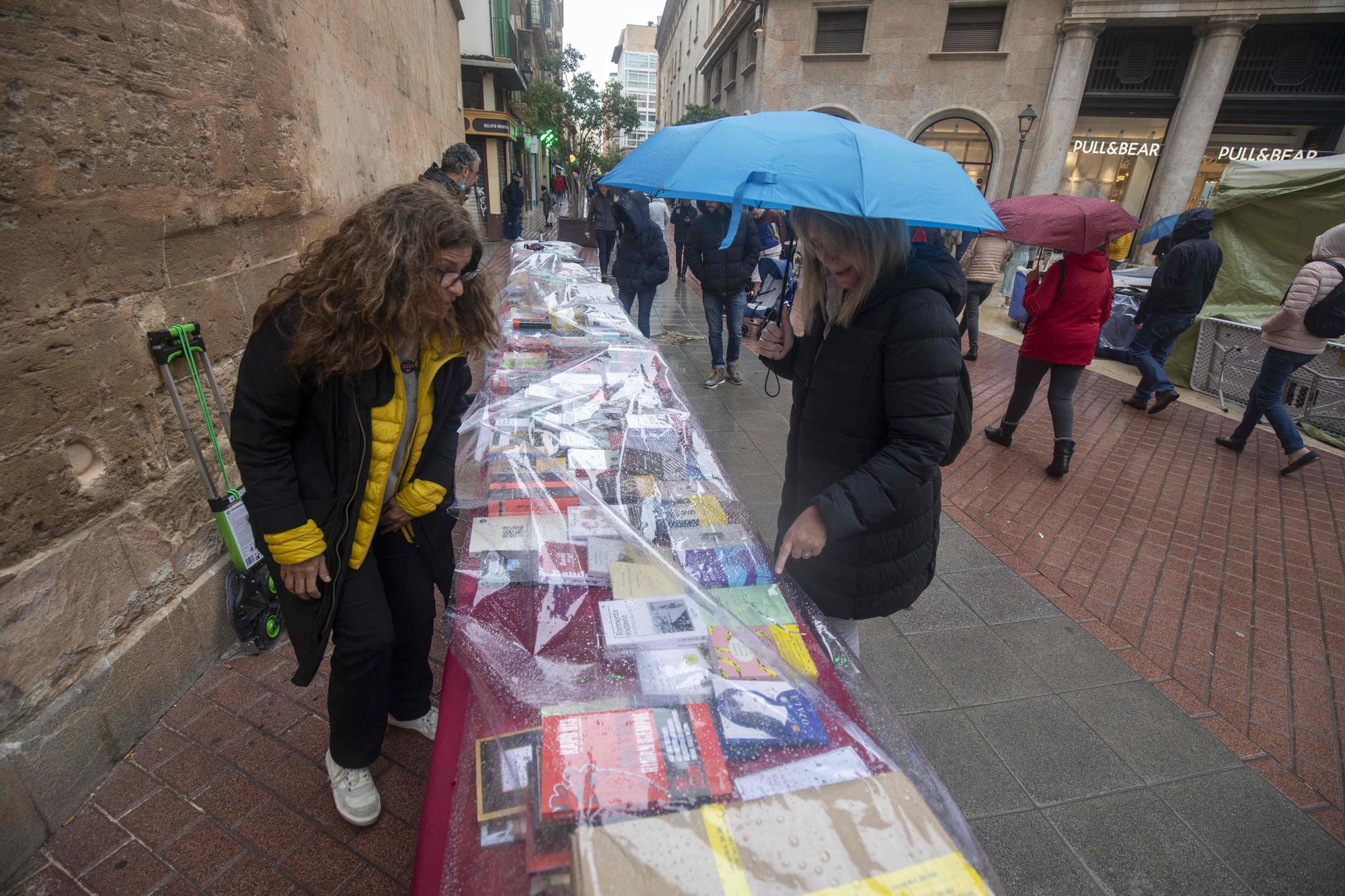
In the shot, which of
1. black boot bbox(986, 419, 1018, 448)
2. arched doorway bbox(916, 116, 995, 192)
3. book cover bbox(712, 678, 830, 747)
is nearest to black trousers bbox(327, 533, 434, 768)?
book cover bbox(712, 678, 830, 747)

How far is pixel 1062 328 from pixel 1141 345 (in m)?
2.66

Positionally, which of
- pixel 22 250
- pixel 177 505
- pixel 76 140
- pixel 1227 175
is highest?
pixel 1227 175

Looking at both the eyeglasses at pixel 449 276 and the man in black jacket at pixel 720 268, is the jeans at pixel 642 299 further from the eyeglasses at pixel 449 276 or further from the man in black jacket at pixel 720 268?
the eyeglasses at pixel 449 276

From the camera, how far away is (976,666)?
9.08 ft

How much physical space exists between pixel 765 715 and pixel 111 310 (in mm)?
2422

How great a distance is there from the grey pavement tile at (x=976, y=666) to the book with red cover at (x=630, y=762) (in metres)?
1.85

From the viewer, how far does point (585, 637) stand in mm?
1495

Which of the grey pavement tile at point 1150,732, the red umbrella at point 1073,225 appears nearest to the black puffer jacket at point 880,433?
the grey pavement tile at point 1150,732

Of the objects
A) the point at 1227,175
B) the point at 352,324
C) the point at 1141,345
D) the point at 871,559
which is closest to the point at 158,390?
the point at 352,324

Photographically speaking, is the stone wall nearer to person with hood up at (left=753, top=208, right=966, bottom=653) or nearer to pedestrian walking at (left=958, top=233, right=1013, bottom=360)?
person with hood up at (left=753, top=208, right=966, bottom=653)

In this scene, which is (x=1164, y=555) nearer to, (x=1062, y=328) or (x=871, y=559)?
(x=1062, y=328)

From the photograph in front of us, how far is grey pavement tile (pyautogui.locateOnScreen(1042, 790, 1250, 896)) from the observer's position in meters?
1.89

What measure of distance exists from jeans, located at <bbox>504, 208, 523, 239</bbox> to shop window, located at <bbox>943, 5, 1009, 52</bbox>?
1208 centimetres

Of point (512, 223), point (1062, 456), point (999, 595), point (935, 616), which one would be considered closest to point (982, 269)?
point (1062, 456)
